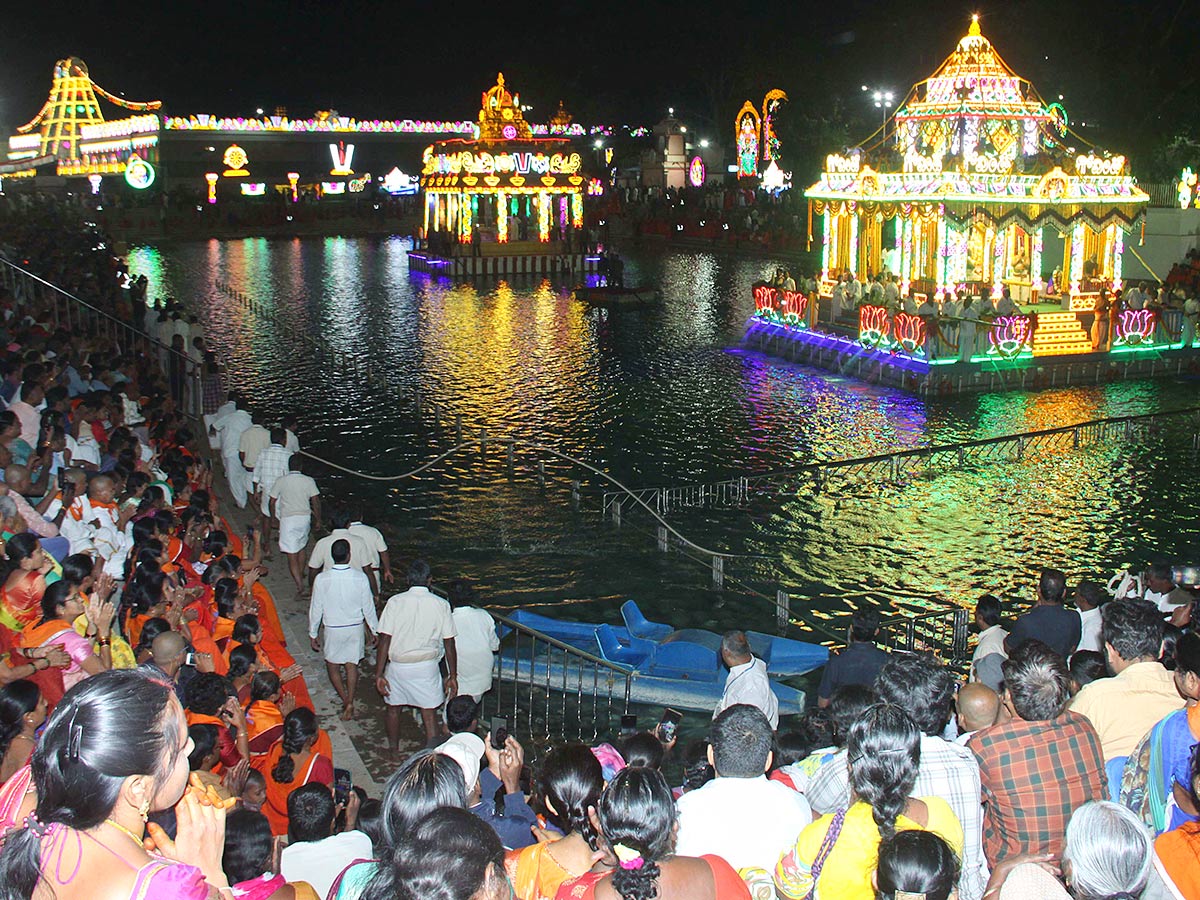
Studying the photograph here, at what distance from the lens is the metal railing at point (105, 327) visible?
16797mm

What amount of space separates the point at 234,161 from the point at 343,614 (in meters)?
68.3

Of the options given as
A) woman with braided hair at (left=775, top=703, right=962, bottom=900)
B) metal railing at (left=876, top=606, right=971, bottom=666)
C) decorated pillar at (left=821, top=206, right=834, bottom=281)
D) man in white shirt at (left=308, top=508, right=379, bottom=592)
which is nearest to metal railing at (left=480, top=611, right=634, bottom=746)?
man in white shirt at (left=308, top=508, right=379, bottom=592)

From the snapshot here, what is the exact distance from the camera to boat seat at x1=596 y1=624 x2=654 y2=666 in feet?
31.4

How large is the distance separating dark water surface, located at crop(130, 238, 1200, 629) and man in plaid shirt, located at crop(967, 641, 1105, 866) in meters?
6.03

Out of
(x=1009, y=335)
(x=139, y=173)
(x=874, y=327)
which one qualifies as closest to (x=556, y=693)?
(x=874, y=327)

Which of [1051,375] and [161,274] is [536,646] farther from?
[161,274]

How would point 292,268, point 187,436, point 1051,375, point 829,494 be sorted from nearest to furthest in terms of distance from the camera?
point 187,436 → point 829,494 → point 1051,375 → point 292,268

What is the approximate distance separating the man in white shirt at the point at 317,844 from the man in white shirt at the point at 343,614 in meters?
3.53

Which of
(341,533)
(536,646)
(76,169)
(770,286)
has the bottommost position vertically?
(536,646)

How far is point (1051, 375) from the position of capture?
21.9 metres

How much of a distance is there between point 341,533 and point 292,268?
3316 centimetres

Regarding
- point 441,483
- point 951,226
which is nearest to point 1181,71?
point 951,226

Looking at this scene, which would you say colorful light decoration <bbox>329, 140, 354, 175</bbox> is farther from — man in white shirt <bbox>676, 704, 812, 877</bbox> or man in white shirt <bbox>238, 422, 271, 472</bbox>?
man in white shirt <bbox>676, 704, 812, 877</bbox>

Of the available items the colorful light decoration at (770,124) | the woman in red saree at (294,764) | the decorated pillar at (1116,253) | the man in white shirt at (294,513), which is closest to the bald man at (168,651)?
the woman in red saree at (294,764)
